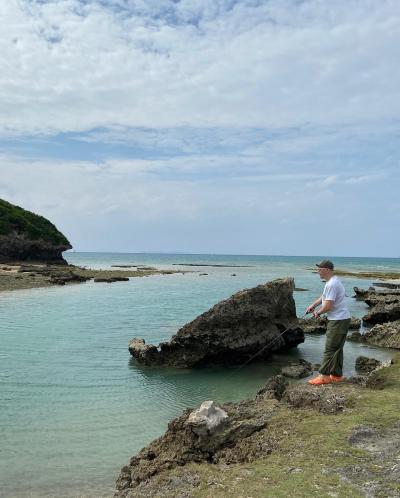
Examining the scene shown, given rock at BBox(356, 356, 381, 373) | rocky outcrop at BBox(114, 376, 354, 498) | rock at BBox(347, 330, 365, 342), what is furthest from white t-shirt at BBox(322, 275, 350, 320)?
rock at BBox(347, 330, 365, 342)

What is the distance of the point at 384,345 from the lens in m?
20.8

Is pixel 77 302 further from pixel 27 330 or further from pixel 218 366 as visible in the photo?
pixel 218 366

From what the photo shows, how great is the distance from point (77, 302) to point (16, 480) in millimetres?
29744

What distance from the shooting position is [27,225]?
90688 millimetres

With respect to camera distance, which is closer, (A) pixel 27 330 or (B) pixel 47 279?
(A) pixel 27 330

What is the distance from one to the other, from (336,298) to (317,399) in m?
2.56

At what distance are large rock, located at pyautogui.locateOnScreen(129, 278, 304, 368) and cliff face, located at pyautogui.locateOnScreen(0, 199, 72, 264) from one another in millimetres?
71252

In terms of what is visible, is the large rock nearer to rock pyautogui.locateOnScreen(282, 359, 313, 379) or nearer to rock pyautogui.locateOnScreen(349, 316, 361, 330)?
rock pyautogui.locateOnScreen(282, 359, 313, 379)

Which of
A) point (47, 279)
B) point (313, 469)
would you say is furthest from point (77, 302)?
point (313, 469)

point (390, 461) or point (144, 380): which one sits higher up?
point (390, 461)

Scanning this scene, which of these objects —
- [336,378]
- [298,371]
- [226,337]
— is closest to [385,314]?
[226,337]

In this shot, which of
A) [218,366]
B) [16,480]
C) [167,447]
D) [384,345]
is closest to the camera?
[167,447]

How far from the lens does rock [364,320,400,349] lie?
20.7 metres

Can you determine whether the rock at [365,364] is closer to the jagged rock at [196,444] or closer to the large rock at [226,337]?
the large rock at [226,337]
